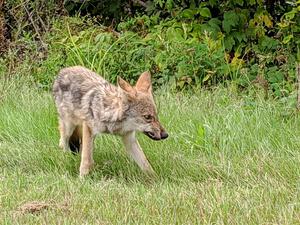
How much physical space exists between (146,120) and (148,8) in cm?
679

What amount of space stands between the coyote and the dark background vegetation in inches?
124

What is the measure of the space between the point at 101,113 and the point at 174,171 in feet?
3.14

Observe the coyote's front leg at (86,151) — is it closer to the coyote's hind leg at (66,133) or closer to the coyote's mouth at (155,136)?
the coyote's hind leg at (66,133)

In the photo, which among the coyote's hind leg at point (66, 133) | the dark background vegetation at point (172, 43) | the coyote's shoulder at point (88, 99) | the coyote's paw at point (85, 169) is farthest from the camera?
the dark background vegetation at point (172, 43)

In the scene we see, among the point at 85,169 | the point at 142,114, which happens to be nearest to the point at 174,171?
the point at 142,114

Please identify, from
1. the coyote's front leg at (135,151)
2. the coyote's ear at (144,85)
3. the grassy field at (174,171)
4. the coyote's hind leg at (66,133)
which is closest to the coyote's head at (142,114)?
the coyote's ear at (144,85)

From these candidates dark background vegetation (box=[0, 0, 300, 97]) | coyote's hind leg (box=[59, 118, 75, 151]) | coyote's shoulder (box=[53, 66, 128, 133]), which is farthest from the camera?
dark background vegetation (box=[0, 0, 300, 97])

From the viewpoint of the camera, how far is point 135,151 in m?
8.05

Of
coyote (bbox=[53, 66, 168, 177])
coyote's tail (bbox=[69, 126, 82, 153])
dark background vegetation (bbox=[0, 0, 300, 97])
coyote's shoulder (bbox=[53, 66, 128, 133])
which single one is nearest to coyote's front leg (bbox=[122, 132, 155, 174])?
coyote (bbox=[53, 66, 168, 177])

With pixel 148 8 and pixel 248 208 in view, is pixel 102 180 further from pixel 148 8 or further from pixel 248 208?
pixel 148 8

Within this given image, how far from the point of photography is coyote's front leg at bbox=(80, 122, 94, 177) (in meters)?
7.93

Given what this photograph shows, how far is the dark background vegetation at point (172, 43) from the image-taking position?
12055 millimetres

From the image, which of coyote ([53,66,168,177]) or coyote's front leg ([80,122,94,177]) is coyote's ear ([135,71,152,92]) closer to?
coyote ([53,66,168,177])

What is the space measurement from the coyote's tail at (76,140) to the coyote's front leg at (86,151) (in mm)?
431
